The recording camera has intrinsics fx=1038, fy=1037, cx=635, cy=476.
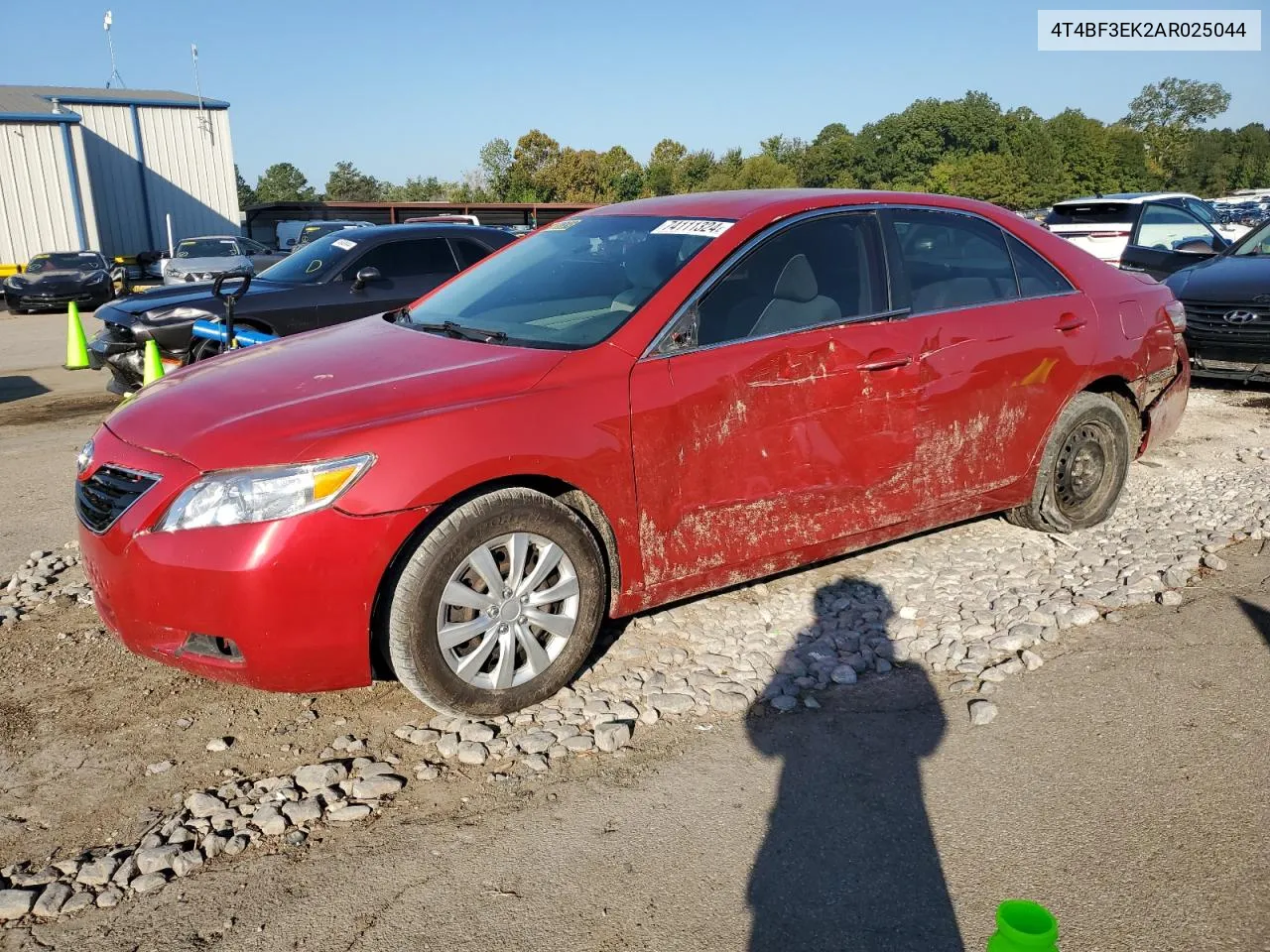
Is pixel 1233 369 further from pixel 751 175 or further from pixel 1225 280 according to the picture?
pixel 751 175

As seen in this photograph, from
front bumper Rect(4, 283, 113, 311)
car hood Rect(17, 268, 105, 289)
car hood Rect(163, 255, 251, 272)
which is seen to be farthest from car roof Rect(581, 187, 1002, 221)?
car hood Rect(17, 268, 105, 289)

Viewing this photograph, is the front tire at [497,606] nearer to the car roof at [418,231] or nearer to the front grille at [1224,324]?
the car roof at [418,231]

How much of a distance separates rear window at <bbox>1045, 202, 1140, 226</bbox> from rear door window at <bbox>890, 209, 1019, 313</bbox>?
31.8ft

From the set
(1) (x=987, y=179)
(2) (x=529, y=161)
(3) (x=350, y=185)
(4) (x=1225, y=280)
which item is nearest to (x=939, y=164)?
(1) (x=987, y=179)

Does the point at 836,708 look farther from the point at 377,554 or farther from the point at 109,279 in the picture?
the point at 109,279

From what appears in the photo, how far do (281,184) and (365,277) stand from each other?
12308cm

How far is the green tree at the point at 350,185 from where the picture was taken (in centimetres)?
10681

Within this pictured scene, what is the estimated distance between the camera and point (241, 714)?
3.58 meters

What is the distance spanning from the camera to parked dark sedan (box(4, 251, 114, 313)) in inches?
842

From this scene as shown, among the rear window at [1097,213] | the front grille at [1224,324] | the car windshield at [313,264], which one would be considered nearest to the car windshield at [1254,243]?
the front grille at [1224,324]

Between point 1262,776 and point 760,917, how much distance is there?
170 cm

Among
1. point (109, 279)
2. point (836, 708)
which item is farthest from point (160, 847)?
point (109, 279)

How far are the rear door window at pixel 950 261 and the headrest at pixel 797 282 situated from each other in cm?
43

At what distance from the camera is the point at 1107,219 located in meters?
13.4
